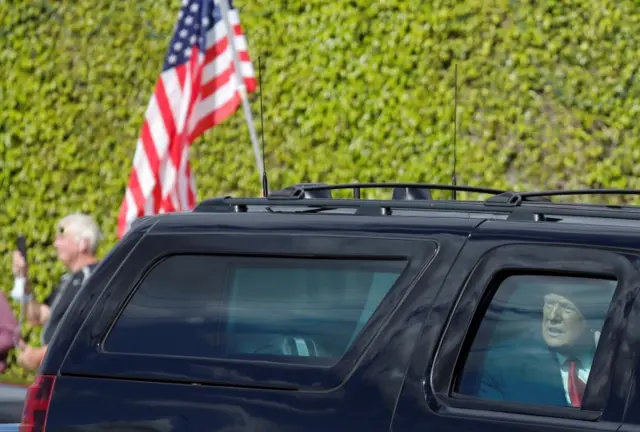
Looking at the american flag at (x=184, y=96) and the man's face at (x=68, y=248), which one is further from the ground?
the american flag at (x=184, y=96)

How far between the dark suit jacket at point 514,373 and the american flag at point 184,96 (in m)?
4.95

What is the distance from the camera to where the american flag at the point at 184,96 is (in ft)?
26.0

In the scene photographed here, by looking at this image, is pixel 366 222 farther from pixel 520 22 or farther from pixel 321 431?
pixel 520 22

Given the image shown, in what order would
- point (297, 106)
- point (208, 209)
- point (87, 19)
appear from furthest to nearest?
point (87, 19), point (297, 106), point (208, 209)

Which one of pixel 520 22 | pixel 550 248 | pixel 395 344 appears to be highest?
pixel 520 22

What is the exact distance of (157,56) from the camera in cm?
950

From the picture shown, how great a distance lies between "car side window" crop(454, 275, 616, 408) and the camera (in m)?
3.08

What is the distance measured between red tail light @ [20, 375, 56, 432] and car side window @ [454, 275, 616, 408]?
1.14 metres

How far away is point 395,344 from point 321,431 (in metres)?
0.29

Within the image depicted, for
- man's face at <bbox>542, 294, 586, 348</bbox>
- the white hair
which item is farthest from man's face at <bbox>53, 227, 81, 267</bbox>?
man's face at <bbox>542, 294, 586, 348</bbox>

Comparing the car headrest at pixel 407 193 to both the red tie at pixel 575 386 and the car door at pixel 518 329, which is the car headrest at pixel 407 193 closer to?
the car door at pixel 518 329

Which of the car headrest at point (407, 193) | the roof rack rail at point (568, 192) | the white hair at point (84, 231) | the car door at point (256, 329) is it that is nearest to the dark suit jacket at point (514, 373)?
the car door at point (256, 329)

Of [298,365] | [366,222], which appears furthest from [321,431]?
[366,222]

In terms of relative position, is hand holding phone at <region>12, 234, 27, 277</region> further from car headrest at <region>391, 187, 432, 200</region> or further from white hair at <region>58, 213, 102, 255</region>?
car headrest at <region>391, 187, 432, 200</region>
